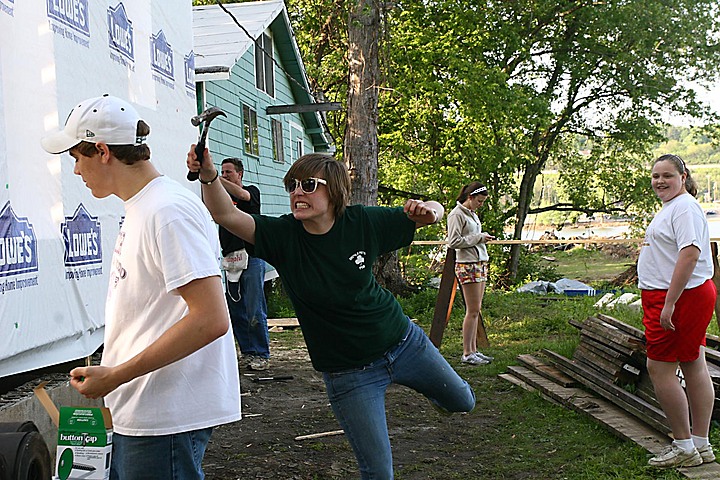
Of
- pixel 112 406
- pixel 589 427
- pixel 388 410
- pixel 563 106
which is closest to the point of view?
pixel 112 406

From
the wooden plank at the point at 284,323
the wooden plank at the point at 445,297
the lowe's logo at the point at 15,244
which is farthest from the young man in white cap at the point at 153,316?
the wooden plank at the point at 284,323

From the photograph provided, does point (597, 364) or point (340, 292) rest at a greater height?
point (340, 292)

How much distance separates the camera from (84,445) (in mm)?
2637

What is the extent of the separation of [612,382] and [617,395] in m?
0.22

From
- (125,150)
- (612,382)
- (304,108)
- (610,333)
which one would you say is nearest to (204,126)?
(125,150)

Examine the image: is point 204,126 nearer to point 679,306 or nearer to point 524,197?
point 679,306

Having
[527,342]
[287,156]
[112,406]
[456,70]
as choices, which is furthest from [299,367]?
[456,70]

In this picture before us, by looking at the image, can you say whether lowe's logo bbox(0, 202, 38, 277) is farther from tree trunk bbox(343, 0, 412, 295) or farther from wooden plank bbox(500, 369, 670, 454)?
tree trunk bbox(343, 0, 412, 295)

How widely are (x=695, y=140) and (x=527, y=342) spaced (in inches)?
723

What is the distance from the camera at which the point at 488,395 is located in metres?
7.78

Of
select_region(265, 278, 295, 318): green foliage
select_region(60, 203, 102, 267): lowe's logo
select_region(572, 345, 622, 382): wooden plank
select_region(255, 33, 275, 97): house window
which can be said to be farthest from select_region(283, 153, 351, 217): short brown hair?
select_region(255, 33, 275, 97): house window

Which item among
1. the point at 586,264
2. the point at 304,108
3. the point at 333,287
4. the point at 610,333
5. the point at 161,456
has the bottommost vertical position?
the point at 586,264

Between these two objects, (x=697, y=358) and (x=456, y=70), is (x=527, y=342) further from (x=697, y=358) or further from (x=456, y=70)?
(x=456, y=70)

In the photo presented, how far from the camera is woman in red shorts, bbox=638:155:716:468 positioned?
16.5 ft
